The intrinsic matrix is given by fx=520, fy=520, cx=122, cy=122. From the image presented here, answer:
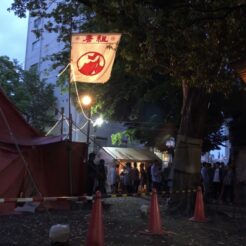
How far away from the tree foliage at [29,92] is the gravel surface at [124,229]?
24914mm

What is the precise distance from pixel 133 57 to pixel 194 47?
1.58 m

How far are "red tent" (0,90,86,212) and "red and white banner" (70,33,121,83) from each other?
2344 mm

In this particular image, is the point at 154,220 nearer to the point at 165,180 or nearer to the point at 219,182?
the point at 219,182

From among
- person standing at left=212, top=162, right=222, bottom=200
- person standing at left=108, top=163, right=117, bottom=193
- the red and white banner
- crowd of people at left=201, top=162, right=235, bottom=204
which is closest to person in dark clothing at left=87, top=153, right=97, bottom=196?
the red and white banner

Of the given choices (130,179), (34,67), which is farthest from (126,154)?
(34,67)

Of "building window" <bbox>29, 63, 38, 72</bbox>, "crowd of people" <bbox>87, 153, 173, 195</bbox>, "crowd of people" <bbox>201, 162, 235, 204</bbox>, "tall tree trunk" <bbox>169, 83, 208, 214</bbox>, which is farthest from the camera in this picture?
"building window" <bbox>29, 63, 38, 72</bbox>

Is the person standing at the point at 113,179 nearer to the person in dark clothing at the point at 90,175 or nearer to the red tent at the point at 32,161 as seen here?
the person in dark clothing at the point at 90,175

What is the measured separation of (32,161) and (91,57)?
3915 millimetres

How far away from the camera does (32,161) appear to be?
15.2m

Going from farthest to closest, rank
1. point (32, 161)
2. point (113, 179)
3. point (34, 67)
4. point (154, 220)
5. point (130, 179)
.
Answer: point (34, 67) → point (113, 179) → point (130, 179) → point (32, 161) → point (154, 220)

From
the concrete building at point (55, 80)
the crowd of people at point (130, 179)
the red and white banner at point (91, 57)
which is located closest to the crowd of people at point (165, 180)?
the crowd of people at point (130, 179)

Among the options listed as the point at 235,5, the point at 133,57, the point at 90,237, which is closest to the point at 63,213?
the point at 133,57

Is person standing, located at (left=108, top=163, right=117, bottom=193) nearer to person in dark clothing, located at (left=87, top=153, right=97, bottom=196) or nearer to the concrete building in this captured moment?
the concrete building

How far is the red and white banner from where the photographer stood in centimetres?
1295
